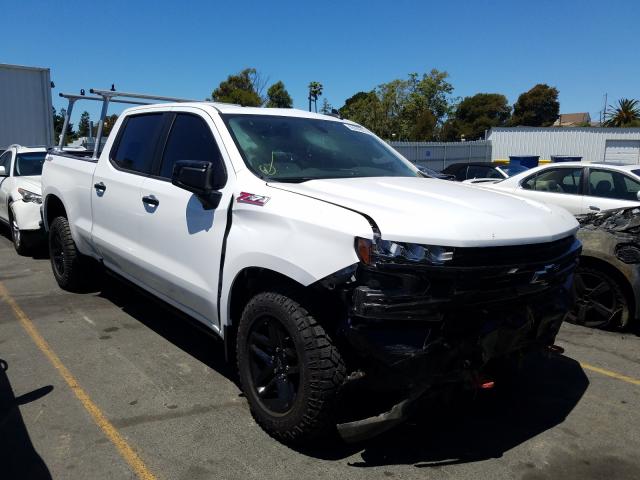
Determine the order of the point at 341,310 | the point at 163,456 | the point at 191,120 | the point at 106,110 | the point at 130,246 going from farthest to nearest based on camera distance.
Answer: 1. the point at 106,110
2. the point at 130,246
3. the point at 191,120
4. the point at 163,456
5. the point at 341,310

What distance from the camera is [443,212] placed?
112 inches

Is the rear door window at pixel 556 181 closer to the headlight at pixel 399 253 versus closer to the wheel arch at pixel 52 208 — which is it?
the headlight at pixel 399 253

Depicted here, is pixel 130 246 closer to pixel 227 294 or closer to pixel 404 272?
pixel 227 294

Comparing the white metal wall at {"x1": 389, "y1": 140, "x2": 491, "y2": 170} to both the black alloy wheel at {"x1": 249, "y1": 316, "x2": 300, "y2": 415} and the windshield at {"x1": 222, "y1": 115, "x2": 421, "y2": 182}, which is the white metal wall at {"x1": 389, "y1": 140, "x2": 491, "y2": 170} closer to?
the windshield at {"x1": 222, "y1": 115, "x2": 421, "y2": 182}

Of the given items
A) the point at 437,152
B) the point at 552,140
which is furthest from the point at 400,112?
the point at 437,152

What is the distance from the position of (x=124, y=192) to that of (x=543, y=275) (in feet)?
10.6

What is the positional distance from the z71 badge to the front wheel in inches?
20.6

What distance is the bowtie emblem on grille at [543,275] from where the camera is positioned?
2926 millimetres

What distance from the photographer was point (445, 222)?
2707mm

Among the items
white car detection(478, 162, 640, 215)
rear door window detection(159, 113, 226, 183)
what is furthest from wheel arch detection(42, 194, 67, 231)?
white car detection(478, 162, 640, 215)

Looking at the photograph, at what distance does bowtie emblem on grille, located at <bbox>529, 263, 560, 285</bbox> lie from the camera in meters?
2.93

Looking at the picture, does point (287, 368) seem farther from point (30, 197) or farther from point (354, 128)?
point (30, 197)

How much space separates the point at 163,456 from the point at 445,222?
197 centimetres

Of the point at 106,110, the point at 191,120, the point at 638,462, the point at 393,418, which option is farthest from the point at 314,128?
the point at 106,110
